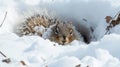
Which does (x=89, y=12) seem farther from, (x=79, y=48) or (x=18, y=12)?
(x=79, y=48)

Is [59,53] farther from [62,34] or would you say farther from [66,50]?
[62,34]

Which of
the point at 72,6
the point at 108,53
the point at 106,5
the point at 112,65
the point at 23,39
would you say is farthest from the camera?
the point at 72,6

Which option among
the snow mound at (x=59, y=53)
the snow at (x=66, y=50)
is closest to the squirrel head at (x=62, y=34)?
the snow at (x=66, y=50)

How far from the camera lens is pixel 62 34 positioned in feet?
18.5

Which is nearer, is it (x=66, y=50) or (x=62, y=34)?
(x=66, y=50)

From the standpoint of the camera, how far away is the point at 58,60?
Result: 12.3ft

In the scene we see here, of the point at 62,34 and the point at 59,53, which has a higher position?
the point at 62,34

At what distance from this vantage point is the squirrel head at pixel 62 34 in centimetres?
558

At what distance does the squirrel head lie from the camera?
18.3 feet

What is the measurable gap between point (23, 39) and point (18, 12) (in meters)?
1.93

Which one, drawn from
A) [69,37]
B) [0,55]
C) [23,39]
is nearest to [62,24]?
[69,37]

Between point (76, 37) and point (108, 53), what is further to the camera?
point (76, 37)

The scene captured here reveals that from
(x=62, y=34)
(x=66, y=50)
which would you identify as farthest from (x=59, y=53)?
(x=62, y=34)

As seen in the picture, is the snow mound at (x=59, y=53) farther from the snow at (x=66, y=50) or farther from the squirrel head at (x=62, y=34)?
the squirrel head at (x=62, y=34)
